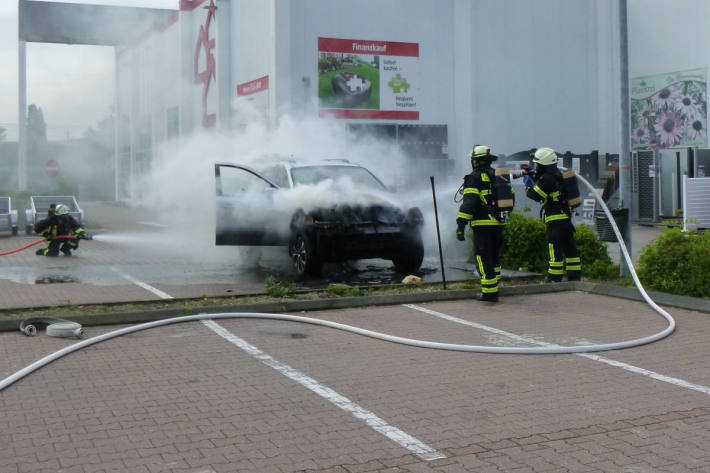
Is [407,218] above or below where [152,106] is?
below

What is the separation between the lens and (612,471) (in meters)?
4.34

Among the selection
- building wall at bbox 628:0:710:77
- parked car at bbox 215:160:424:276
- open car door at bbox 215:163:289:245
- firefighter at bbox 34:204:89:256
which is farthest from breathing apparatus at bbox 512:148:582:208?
building wall at bbox 628:0:710:77

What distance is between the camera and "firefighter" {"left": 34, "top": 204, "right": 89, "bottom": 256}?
51.7ft

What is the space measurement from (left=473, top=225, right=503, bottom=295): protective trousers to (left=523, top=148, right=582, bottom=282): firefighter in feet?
3.13

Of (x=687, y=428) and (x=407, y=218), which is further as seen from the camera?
(x=407, y=218)

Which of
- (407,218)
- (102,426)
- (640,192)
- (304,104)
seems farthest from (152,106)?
(102,426)

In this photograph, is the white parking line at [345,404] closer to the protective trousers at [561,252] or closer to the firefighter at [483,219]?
the firefighter at [483,219]

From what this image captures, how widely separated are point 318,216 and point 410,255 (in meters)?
1.56

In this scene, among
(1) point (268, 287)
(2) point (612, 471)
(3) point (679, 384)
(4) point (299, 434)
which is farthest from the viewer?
(1) point (268, 287)

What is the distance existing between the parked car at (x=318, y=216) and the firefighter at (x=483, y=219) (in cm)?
197

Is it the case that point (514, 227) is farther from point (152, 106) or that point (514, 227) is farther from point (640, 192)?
point (152, 106)

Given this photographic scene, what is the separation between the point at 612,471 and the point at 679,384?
2.04 metres

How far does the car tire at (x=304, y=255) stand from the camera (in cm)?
1169

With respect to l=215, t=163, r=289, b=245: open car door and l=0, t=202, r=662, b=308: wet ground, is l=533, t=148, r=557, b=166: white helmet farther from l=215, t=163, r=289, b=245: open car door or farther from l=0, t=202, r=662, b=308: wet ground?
l=215, t=163, r=289, b=245: open car door
